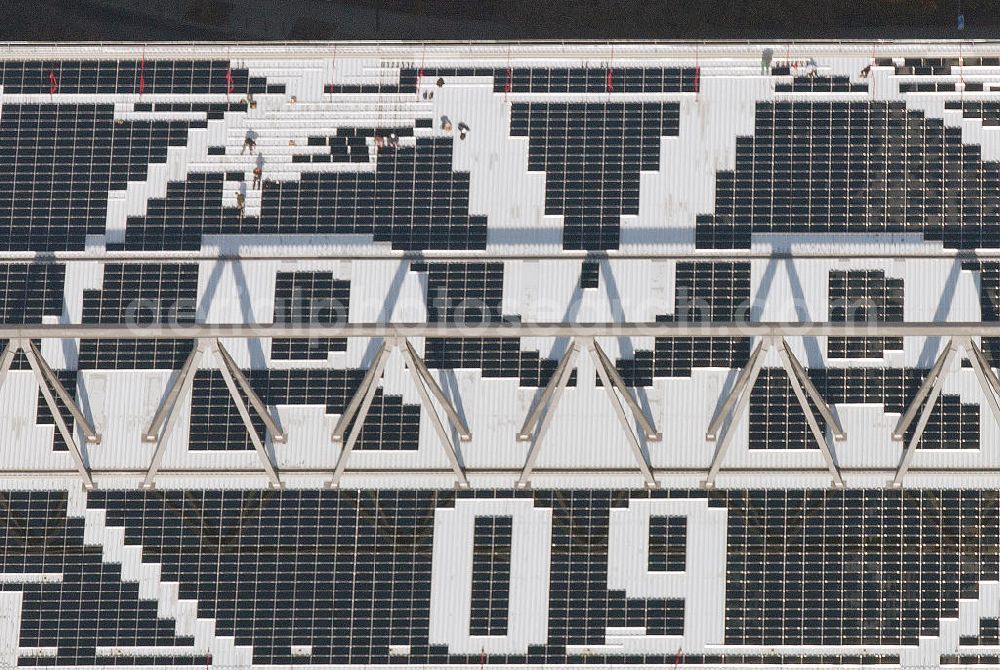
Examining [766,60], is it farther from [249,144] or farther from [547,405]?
[249,144]

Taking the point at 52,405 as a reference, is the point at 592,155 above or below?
above

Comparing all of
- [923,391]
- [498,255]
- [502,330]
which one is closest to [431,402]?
[502,330]

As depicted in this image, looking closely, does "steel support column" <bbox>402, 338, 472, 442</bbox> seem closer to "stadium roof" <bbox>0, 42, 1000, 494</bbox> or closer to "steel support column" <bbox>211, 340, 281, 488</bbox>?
"stadium roof" <bbox>0, 42, 1000, 494</bbox>


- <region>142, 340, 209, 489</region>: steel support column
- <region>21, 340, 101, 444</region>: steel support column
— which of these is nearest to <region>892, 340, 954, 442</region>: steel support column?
<region>142, 340, 209, 489</region>: steel support column

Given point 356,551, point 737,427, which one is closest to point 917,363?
point 737,427

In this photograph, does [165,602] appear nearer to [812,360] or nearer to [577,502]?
[577,502]

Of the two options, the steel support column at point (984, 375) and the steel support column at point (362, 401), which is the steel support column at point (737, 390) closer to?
the steel support column at point (984, 375)

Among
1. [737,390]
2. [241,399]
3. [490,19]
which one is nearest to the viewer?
[737,390]
